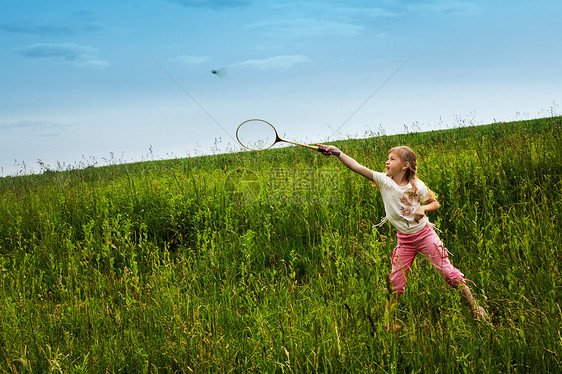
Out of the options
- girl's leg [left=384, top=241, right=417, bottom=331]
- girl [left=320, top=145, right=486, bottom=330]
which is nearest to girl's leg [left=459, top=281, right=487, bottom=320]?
girl [left=320, top=145, right=486, bottom=330]

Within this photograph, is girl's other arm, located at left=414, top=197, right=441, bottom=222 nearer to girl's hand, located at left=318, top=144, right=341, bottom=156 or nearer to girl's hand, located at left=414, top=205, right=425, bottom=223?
girl's hand, located at left=414, top=205, right=425, bottom=223

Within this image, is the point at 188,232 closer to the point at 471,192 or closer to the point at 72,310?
the point at 72,310

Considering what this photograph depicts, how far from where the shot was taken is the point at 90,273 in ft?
17.4

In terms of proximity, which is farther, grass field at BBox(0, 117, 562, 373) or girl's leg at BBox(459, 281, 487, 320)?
girl's leg at BBox(459, 281, 487, 320)

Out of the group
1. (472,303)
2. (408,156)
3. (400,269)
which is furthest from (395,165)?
(472,303)

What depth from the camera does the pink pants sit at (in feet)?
12.7

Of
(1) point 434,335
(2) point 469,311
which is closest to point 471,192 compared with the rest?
(2) point 469,311

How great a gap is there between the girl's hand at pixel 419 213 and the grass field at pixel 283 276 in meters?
0.42

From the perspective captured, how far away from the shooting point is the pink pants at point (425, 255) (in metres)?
3.87

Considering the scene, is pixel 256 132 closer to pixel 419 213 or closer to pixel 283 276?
pixel 283 276

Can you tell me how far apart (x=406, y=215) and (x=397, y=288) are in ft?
2.30

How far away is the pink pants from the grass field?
0.38 feet

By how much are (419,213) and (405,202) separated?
0.26 m

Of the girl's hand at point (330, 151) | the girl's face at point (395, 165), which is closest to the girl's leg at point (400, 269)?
the girl's face at point (395, 165)
